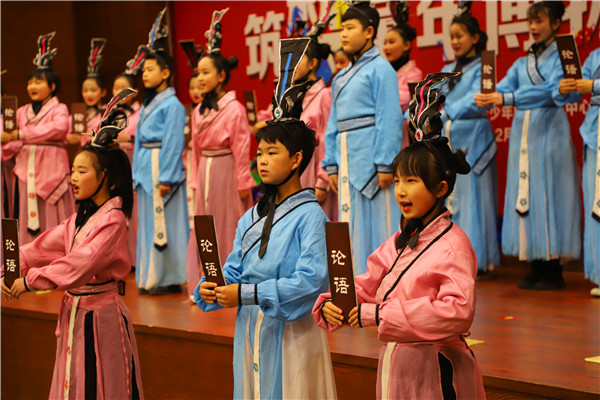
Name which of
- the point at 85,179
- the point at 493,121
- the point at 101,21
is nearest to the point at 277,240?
the point at 85,179

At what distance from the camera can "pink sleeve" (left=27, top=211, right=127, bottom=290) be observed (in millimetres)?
2760

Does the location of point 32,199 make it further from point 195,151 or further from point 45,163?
point 195,151

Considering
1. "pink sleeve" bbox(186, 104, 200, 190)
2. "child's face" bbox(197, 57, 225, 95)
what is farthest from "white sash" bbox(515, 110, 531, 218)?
"pink sleeve" bbox(186, 104, 200, 190)

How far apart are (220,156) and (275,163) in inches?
90.4

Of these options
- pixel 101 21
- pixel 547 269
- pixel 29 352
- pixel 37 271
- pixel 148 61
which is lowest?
pixel 29 352

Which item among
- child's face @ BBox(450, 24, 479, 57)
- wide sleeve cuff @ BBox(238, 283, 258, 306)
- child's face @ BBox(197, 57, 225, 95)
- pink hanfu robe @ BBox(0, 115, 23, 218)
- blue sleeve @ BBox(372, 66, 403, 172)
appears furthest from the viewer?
pink hanfu robe @ BBox(0, 115, 23, 218)

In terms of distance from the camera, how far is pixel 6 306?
4.69 meters

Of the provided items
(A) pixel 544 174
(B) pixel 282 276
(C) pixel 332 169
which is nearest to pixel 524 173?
(A) pixel 544 174

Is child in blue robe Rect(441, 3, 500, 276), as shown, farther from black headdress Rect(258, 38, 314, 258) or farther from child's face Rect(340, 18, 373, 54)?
black headdress Rect(258, 38, 314, 258)

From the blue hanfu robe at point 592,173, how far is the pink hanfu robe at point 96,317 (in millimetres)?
2394

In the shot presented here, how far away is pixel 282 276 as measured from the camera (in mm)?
2465

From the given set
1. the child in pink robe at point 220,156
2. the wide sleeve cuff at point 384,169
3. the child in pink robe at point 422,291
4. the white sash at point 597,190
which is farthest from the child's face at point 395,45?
the child in pink robe at point 422,291

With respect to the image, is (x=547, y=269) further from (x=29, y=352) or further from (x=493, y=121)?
(x=29, y=352)

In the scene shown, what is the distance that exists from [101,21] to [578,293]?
5.32 metres
